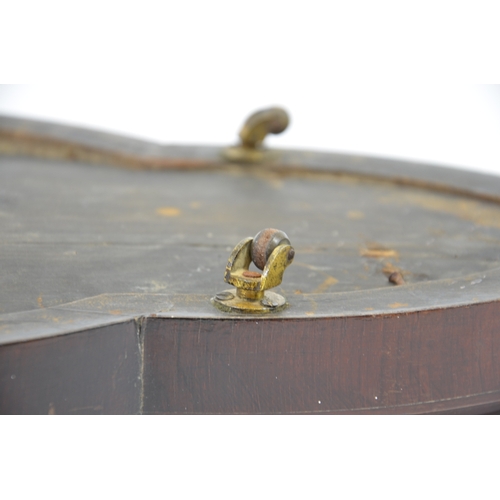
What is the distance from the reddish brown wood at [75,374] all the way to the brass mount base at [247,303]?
0.48ft

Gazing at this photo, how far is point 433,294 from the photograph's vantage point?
1445 mm

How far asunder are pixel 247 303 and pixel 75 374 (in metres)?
0.29

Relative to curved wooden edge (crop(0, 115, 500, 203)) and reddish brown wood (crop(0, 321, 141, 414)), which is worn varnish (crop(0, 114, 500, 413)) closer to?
reddish brown wood (crop(0, 321, 141, 414))

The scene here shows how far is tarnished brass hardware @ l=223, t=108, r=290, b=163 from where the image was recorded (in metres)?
2.65

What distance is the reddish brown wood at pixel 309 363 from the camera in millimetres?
1317

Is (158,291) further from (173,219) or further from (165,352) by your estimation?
(173,219)

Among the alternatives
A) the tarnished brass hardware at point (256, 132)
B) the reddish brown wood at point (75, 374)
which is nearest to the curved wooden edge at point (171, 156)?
the tarnished brass hardware at point (256, 132)

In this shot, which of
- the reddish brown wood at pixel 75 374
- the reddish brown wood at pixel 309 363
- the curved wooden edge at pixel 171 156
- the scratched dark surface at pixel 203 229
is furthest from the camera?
the curved wooden edge at pixel 171 156

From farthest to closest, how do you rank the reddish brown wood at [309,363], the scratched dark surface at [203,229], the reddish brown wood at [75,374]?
the scratched dark surface at [203,229]
the reddish brown wood at [309,363]
the reddish brown wood at [75,374]

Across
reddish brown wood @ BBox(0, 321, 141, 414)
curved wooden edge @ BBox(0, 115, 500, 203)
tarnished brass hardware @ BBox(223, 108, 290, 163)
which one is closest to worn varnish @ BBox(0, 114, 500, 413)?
reddish brown wood @ BBox(0, 321, 141, 414)

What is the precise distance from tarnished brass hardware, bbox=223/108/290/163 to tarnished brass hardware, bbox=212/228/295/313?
129cm

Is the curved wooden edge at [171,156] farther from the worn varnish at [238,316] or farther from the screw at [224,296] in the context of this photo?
the screw at [224,296]

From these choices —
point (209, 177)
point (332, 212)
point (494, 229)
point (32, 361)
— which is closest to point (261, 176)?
point (209, 177)

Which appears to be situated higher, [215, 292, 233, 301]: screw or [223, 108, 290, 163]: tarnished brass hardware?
[223, 108, 290, 163]: tarnished brass hardware
